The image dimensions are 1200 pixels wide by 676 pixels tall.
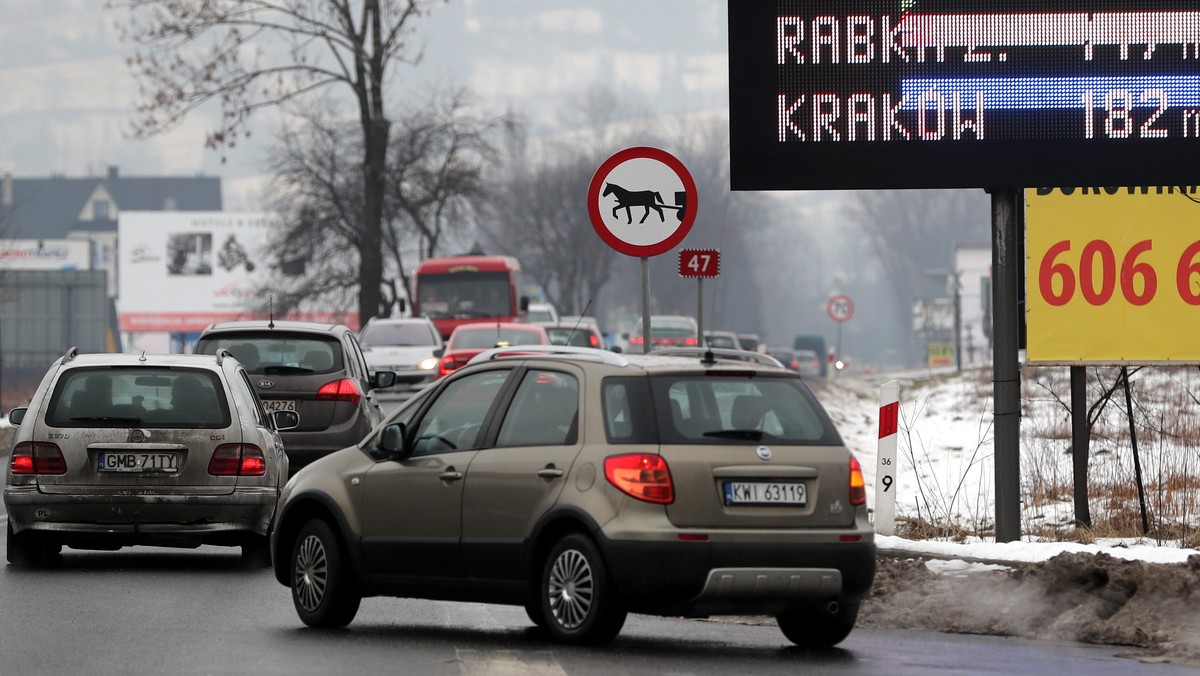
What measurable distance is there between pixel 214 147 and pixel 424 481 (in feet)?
Result: 106

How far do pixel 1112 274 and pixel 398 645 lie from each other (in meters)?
6.46

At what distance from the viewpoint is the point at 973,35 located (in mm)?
11117

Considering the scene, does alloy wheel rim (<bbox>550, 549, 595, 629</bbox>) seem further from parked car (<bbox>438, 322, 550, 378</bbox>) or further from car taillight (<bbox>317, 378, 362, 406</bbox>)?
parked car (<bbox>438, 322, 550, 378</bbox>)

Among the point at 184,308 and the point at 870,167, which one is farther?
the point at 184,308

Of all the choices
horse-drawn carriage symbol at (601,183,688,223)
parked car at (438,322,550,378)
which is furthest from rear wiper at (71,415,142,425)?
parked car at (438,322,550,378)

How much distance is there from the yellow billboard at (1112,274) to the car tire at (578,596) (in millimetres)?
5573

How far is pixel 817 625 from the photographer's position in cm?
921

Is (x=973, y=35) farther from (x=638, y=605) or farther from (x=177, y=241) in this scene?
(x=177, y=241)

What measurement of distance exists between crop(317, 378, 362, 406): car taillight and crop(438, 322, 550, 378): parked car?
13.7 metres

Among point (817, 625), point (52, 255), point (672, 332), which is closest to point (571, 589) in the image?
point (817, 625)

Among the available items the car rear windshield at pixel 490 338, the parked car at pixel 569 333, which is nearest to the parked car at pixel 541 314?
the parked car at pixel 569 333

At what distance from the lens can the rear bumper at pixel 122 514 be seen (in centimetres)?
1216

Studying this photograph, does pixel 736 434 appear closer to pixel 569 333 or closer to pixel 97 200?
pixel 569 333

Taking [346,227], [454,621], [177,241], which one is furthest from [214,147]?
[177,241]
